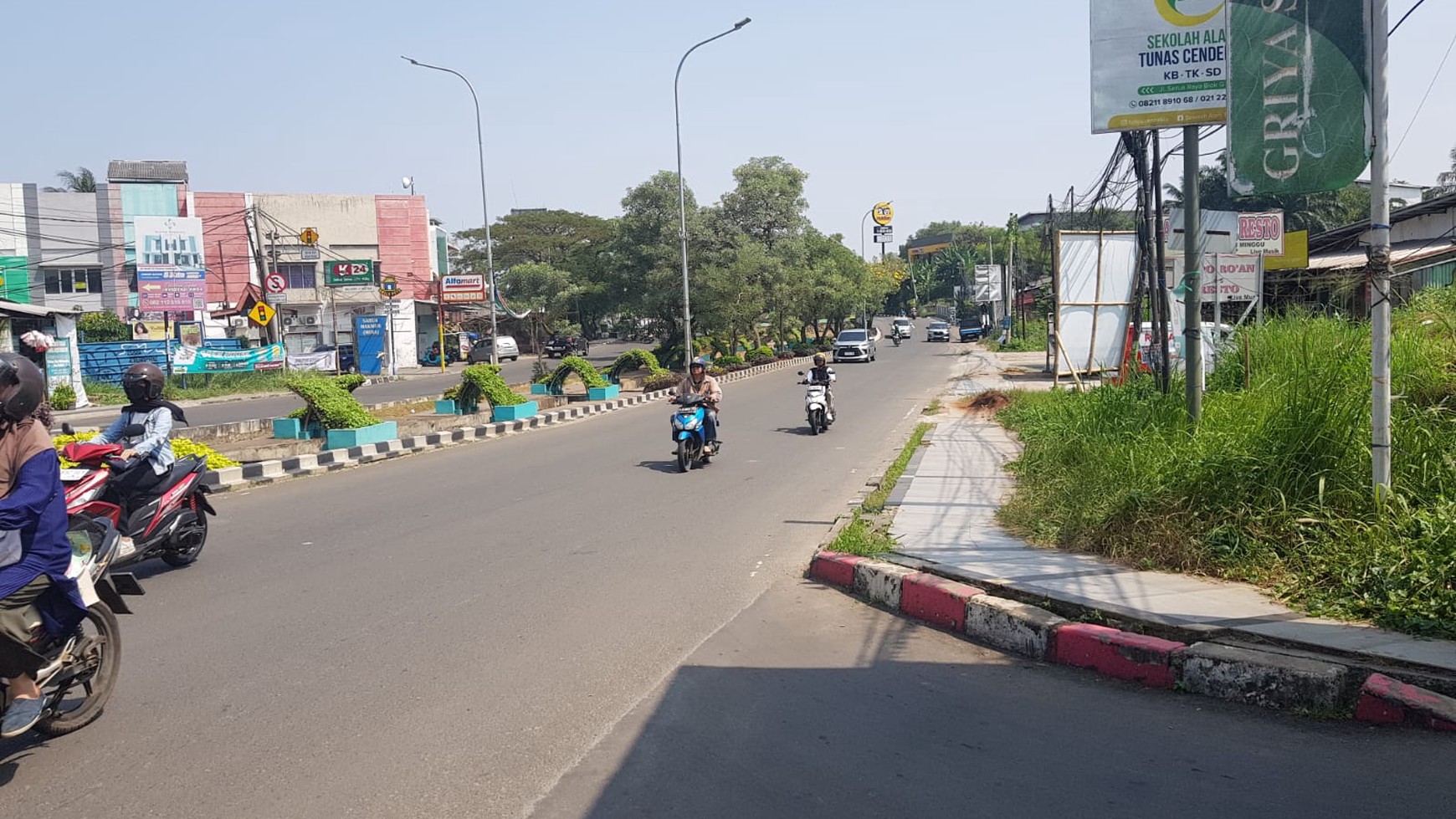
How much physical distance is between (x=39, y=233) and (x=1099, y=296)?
4690cm

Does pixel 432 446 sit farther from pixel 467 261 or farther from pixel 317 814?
pixel 467 261

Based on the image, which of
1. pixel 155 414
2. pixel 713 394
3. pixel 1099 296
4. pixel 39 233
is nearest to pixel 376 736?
pixel 155 414

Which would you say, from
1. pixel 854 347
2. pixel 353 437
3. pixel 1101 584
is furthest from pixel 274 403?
pixel 1101 584

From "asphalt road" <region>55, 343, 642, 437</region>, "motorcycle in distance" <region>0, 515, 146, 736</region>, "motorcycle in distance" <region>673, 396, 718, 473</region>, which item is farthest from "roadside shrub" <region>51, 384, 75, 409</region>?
"motorcycle in distance" <region>0, 515, 146, 736</region>

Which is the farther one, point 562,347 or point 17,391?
point 562,347

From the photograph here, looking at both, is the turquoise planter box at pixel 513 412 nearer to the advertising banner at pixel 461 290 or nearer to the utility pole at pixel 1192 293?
the utility pole at pixel 1192 293

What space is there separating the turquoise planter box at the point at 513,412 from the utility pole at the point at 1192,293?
47.2 ft

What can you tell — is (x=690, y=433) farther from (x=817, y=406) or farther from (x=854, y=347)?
(x=854, y=347)

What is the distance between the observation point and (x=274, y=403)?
95.0 ft

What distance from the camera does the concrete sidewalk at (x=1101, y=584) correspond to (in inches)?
195

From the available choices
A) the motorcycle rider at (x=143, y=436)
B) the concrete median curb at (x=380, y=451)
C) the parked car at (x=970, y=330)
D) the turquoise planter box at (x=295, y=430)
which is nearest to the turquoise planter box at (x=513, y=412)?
the concrete median curb at (x=380, y=451)

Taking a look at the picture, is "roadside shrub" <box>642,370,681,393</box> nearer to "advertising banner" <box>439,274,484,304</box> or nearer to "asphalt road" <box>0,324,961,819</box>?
"asphalt road" <box>0,324,961,819</box>

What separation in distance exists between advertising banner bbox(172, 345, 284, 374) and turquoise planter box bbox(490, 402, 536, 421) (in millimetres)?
17499

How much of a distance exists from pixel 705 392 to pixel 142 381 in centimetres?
774
